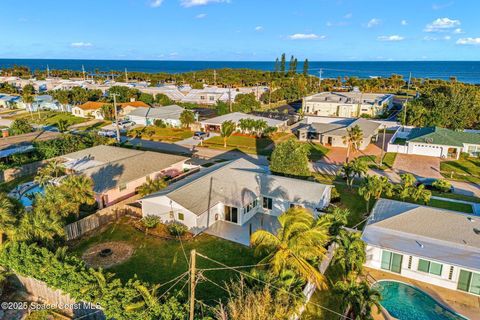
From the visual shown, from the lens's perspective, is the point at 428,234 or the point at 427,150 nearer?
the point at 428,234

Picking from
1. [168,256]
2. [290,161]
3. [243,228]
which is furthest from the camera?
[290,161]

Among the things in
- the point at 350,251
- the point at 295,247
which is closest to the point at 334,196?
the point at 350,251

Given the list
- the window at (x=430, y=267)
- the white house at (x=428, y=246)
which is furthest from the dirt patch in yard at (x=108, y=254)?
the window at (x=430, y=267)

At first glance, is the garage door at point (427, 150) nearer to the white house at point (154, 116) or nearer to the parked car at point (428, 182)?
the parked car at point (428, 182)

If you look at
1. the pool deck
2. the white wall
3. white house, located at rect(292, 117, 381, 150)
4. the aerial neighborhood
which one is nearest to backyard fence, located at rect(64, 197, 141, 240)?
the aerial neighborhood

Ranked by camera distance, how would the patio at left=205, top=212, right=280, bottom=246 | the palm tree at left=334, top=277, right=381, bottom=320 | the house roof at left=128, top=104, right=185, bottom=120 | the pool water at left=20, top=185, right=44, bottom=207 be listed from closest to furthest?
1. the palm tree at left=334, top=277, right=381, bottom=320
2. the patio at left=205, top=212, right=280, bottom=246
3. the pool water at left=20, top=185, right=44, bottom=207
4. the house roof at left=128, top=104, right=185, bottom=120

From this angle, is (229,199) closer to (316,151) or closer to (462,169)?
(316,151)

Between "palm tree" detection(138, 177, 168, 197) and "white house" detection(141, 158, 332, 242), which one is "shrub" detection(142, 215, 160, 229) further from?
"palm tree" detection(138, 177, 168, 197)
